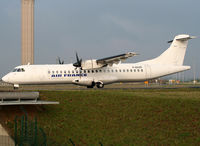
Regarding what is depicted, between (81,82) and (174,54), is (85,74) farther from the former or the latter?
(174,54)

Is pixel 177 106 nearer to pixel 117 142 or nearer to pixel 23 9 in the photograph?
pixel 117 142

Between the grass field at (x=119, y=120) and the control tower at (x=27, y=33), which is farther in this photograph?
the control tower at (x=27, y=33)

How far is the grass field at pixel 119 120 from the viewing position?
13.2m

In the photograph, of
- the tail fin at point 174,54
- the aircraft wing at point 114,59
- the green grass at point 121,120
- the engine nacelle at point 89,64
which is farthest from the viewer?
the tail fin at point 174,54

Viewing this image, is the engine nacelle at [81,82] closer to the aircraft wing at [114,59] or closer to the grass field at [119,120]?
the aircraft wing at [114,59]

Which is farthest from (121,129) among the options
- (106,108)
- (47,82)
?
(47,82)

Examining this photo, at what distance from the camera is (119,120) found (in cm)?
1500

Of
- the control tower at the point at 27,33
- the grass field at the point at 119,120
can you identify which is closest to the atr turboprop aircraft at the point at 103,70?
the grass field at the point at 119,120

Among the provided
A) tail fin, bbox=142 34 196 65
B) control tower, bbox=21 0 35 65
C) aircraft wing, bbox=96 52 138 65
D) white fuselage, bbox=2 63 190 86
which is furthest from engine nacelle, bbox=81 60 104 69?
control tower, bbox=21 0 35 65

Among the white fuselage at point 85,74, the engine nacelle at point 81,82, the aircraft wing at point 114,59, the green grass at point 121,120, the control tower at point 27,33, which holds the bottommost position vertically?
the green grass at point 121,120

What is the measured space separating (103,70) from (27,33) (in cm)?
5135

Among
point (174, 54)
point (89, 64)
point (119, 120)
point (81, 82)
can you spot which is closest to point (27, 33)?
point (89, 64)

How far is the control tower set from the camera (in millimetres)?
73000

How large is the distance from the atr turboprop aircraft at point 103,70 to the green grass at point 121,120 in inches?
382
